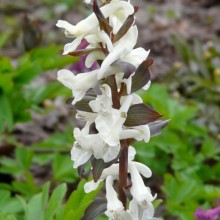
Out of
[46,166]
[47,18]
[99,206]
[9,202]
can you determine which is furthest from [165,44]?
[99,206]

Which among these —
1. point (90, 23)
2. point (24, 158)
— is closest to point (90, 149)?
point (90, 23)

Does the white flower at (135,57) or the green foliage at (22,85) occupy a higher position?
the white flower at (135,57)

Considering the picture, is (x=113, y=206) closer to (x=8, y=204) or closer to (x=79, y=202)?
(x=79, y=202)

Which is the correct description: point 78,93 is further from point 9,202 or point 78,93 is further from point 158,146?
point 158,146

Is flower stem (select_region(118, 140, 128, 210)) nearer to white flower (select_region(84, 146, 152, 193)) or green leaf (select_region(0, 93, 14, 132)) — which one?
white flower (select_region(84, 146, 152, 193))

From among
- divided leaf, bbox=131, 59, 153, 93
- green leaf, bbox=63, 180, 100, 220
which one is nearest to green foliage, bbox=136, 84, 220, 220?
green leaf, bbox=63, 180, 100, 220

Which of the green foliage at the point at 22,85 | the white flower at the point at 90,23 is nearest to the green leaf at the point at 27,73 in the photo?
the green foliage at the point at 22,85

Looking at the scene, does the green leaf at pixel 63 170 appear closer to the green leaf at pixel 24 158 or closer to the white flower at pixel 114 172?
the green leaf at pixel 24 158
